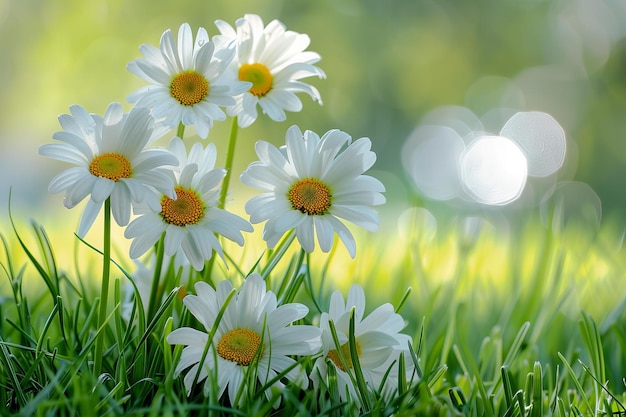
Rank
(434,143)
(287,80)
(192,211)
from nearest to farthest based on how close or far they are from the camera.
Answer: (192,211)
(287,80)
(434,143)

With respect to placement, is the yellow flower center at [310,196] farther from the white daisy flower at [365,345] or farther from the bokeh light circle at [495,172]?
the bokeh light circle at [495,172]

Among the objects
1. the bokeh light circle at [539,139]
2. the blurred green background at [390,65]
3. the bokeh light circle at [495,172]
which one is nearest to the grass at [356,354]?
the blurred green background at [390,65]

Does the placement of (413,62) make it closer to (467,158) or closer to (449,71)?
(449,71)

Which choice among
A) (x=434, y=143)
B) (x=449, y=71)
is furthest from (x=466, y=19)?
(x=434, y=143)

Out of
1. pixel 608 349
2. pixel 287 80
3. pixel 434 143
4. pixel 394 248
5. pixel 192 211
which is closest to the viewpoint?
pixel 192 211

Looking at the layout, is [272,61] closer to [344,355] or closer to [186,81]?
[186,81]

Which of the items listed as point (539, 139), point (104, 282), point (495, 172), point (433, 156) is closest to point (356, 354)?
point (104, 282)
